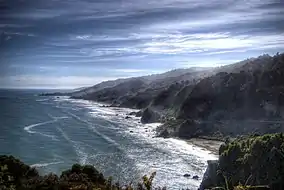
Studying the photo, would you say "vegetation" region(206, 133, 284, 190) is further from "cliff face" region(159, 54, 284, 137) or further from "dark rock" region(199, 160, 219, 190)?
"cliff face" region(159, 54, 284, 137)

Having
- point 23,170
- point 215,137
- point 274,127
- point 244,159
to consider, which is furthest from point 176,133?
point 23,170

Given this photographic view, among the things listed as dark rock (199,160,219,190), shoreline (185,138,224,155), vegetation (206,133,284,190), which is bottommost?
shoreline (185,138,224,155)

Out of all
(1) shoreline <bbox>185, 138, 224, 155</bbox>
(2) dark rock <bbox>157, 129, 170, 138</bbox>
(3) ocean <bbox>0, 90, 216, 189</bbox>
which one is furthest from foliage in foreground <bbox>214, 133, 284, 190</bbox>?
(2) dark rock <bbox>157, 129, 170, 138</bbox>

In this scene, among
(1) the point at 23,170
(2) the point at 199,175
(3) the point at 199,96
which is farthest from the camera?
(3) the point at 199,96

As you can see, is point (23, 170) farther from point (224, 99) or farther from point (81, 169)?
point (224, 99)

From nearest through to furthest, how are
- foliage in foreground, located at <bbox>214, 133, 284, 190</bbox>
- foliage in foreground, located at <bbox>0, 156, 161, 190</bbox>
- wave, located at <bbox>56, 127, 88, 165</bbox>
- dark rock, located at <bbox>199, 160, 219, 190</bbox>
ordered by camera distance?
1. foliage in foreground, located at <bbox>0, 156, 161, 190</bbox>
2. foliage in foreground, located at <bbox>214, 133, 284, 190</bbox>
3. dark rock, located at <bbox>199, 160, 219, 190</bbox>
4. wave, located at <bbox>56, 127, 88, 165</bbox>

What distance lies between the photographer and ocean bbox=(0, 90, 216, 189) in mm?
48188

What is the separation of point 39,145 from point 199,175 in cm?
3216

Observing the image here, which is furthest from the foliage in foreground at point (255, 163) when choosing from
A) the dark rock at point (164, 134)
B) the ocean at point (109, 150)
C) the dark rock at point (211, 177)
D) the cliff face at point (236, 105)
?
the dark rock at point (164, 134)

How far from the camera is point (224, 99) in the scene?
92.6 metres

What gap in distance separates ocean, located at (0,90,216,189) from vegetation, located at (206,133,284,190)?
6729 mm

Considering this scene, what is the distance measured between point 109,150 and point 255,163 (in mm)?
33293

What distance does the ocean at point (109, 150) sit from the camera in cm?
4819

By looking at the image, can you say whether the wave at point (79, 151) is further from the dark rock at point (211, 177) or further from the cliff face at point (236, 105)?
the dark rock at point (211, 177)
